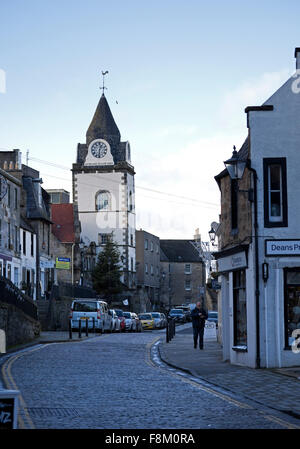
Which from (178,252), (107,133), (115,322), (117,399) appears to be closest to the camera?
(117,399)

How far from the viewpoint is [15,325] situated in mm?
33125

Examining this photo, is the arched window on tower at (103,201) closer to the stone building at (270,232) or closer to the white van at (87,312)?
the white van at (87,312)

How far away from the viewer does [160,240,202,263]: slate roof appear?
13150 centimetres

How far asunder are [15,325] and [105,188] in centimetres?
6982

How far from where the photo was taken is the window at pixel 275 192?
2208 centimetres

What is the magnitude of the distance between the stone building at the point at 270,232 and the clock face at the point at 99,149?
266ft

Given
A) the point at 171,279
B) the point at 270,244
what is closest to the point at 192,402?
the point at 270,244

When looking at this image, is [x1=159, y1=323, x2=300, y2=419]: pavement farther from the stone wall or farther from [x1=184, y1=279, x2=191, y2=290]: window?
[x1=184, y1=279, x2=191, y2=290]: window

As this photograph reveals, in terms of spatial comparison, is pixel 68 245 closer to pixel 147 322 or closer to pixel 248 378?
pixel 147 322

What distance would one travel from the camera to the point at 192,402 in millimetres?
13719

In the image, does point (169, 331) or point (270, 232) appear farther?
point (169, 331)

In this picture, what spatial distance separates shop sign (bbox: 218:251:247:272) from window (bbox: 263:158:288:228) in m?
1.28

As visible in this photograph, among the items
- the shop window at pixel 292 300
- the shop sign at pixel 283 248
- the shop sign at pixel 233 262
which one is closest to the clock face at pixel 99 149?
the shop sign at pixel 233 262

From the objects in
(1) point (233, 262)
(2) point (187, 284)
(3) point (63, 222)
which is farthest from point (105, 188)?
(1) point (233, 262)
